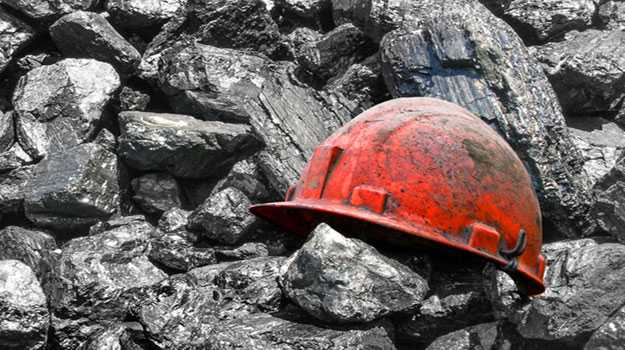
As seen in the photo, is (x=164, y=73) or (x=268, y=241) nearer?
(x=268, y=241)

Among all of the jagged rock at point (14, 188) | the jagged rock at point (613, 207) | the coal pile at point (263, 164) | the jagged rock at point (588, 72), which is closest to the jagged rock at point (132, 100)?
the coal pile at point (263, 164)

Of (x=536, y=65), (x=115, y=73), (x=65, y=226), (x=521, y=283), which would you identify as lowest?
(x=65, y=226)

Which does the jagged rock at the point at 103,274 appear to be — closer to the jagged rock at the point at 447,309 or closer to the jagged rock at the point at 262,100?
the jagged rock at the point at 262,100

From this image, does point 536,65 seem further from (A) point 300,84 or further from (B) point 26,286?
(B) point 26,286

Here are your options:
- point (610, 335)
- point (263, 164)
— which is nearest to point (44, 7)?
point (263, 164)

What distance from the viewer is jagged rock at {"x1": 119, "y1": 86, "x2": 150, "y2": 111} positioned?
17.2 feet

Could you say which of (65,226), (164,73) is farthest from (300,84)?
(65,226)

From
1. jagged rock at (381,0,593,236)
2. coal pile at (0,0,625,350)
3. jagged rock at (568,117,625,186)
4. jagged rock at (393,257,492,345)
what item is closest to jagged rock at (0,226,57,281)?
coal pile at (0,0,625,350)

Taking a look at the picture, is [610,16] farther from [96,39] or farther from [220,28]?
[96,39]

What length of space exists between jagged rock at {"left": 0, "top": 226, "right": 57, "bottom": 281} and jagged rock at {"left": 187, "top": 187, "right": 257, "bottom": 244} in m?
0.80

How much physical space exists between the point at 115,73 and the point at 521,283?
10.0 feet

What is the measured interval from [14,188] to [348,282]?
265 cm

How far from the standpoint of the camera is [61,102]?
5141 millimetres

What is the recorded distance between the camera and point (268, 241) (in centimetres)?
430
